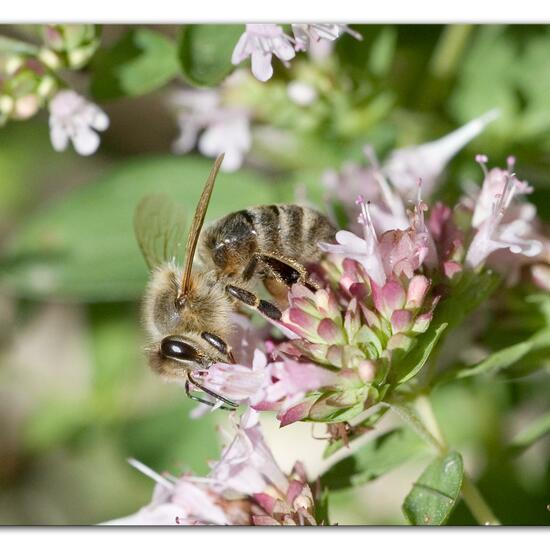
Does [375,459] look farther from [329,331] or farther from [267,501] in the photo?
[329,331]

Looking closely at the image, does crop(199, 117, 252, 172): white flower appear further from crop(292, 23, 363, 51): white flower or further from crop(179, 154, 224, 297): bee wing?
crop(179, 154, 224, 297): bee wing

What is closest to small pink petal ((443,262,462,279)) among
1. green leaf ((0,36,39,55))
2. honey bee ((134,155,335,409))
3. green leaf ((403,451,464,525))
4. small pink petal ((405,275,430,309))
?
small pink petal ((405,275,430,309))

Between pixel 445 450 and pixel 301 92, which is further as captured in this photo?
pixel 301 92

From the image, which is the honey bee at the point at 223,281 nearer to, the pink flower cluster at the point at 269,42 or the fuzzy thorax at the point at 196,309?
the fuzzy thorax at the point at 196,309

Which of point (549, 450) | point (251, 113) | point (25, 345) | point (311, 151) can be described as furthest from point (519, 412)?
point (25, 345)

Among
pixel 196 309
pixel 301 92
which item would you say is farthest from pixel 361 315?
pixel 301 92
